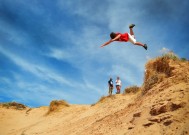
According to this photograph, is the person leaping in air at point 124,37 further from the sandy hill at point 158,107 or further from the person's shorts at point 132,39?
the sandy hill at point 158,107

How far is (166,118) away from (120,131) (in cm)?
217

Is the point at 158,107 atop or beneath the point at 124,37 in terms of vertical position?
beneath

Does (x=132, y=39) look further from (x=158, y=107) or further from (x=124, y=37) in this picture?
(x=158, y=107)

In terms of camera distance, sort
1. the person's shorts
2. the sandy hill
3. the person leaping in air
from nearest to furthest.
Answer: the sandy hill → the person leaping in air → the person's shorts

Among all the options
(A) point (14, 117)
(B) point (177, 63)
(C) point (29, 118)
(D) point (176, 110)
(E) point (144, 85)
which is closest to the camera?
(D) point (176, 110)

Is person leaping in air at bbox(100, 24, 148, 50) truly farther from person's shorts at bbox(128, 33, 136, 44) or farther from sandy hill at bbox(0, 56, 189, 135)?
sandy hill at bbox(0, 56, 189, 135)

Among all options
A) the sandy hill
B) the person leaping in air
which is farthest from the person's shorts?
the sandy hill

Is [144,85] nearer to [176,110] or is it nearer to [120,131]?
[120,131]

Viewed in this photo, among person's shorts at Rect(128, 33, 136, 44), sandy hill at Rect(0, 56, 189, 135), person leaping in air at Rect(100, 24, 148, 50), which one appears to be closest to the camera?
sandy hill at Rect(0, 56, 189, 135)

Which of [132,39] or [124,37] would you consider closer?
[124,37]

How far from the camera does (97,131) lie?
11.4 meters

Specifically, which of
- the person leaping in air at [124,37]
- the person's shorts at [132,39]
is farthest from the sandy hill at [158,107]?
the person's shorts at [132,39]

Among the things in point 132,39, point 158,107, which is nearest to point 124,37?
point 132,39

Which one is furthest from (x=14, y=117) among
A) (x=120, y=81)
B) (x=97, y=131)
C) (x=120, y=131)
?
(x=120, y=131)
